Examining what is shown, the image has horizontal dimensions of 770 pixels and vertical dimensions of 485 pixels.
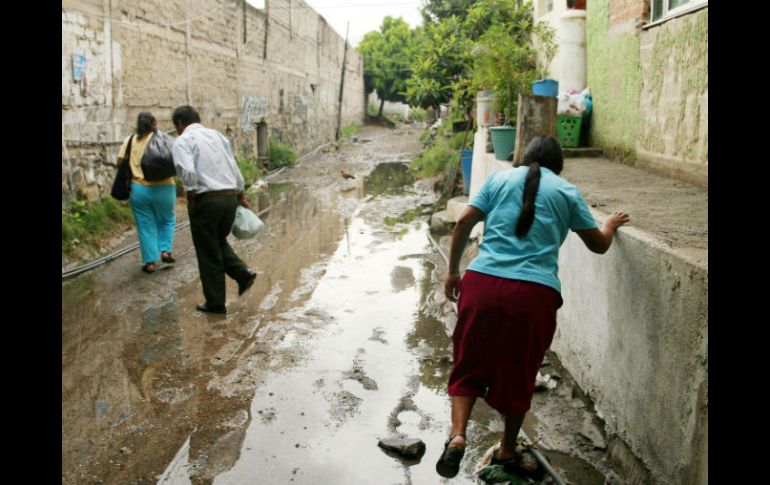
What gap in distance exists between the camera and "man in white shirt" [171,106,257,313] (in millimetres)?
5523

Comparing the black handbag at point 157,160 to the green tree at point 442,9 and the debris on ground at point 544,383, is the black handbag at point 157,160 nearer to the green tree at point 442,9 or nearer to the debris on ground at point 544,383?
the debris on ground at point 544,383

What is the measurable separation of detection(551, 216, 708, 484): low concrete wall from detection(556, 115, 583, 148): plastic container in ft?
13.6

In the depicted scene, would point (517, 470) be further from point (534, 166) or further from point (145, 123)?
point (145, 123)

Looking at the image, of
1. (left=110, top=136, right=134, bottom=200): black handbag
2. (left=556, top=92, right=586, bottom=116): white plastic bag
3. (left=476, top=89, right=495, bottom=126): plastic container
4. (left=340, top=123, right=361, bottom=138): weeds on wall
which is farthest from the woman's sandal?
(left=340, top=123, right=361, bottom=138): weeds on wall

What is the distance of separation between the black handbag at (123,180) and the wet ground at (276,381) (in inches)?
33.3

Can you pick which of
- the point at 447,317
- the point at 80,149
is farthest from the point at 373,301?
the point at 80,149

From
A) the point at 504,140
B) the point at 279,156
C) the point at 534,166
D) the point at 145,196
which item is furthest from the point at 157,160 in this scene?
the point at 279,156

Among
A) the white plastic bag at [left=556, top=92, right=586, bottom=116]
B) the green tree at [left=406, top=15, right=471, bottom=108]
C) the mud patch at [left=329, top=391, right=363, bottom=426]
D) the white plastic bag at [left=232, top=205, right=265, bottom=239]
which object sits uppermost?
the green tree at [left=406, top=15, right=471, bottom=108]

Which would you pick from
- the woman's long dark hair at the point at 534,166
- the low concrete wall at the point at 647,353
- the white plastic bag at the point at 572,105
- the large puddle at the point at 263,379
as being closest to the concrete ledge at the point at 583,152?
the white plastic bag at the point at 572,105

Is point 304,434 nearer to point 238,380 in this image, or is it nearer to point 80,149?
point 238,380

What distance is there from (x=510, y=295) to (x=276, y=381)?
204 centimetres

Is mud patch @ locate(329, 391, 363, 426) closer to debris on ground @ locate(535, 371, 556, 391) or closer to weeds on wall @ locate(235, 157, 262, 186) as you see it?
debris on ground @ locate(535, 371, 556, 391)

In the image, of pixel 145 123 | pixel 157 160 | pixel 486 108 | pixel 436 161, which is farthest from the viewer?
pixel 436 161

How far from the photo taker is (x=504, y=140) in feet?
24.0
